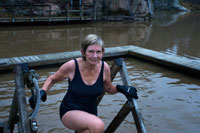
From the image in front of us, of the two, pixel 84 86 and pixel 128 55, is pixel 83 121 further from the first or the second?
pixel 128 55

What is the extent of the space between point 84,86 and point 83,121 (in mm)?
378

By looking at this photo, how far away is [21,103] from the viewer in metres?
2.19

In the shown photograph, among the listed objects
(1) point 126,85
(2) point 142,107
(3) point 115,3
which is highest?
(3) point 115,3

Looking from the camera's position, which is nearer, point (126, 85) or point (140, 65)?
point (126, 85)

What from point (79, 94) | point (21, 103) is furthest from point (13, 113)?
point (79, 94)

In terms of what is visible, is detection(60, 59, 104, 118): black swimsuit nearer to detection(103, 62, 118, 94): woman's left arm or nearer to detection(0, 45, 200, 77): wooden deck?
detection(103, 62, 118, 94): woman's left arm

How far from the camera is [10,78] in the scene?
602 cm

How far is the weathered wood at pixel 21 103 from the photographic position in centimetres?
204

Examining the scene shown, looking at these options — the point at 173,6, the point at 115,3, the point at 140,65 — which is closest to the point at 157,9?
the point at 173,6

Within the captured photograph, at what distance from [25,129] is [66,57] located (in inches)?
203

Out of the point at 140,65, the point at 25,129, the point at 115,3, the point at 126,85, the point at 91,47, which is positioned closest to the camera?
the point at 25,129

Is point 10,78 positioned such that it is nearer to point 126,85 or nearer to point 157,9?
point 126,85

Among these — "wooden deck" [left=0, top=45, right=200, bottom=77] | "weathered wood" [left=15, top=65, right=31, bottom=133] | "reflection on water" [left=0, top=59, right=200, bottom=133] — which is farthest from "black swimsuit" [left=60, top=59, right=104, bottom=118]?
"wooden deck" [left=0, top=45, right=200, bottom=77]

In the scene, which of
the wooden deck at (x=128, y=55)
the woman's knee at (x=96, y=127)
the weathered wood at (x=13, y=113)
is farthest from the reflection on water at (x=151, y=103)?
the woman's knee at (x=96, y=127)
